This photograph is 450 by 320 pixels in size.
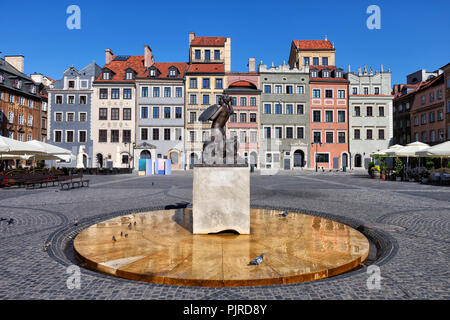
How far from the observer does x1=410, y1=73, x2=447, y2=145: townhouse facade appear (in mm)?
37172

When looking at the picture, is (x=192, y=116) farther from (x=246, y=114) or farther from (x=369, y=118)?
(x=369, y=118)

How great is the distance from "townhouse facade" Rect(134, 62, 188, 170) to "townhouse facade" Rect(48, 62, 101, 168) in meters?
7.23

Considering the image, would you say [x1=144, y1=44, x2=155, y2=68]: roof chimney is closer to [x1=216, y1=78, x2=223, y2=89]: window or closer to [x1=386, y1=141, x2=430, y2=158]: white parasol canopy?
[x1=216, y1=78, x2=223, y2=89]: window

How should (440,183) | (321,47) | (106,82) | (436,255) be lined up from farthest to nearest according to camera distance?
(321,47), (106,82), (440,183), (436,255)

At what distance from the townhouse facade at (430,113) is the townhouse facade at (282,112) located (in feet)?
56.3

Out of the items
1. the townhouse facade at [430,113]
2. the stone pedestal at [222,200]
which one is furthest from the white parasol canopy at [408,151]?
the townhouse facade at [430,113]

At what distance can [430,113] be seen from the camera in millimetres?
39531

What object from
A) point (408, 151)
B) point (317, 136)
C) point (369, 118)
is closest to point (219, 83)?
point (317, 136)

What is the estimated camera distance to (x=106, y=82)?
39094mm

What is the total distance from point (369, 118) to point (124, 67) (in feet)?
125

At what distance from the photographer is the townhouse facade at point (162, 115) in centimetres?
3975

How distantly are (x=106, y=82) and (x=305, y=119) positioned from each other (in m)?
29.4
